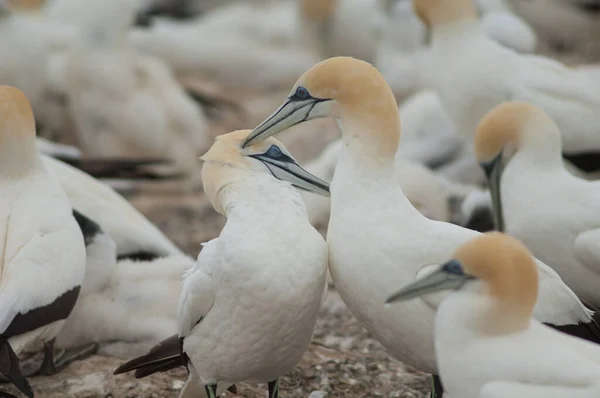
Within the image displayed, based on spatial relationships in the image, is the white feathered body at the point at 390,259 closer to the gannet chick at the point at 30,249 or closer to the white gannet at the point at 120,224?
the gannet chick at the point at 30,249

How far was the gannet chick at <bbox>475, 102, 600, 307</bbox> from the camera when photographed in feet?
16.4

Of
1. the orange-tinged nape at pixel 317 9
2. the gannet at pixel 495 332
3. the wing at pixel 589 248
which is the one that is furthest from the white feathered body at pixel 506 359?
the orange-tinged nape at pixel 317 9

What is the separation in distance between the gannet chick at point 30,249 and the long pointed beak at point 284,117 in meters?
0.85

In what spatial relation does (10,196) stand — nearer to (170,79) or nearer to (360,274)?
(360,274)

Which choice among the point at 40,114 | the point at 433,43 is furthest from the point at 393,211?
the point at 40,114

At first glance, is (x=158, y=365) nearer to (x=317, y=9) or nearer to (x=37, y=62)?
(x=37, y=62)

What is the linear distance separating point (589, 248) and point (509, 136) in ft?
2.56

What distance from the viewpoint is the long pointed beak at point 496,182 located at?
5531 millimetres

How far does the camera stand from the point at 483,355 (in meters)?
3.39

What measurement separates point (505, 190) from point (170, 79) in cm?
455

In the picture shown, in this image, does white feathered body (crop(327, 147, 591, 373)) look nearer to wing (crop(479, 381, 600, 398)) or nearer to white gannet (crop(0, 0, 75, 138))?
wing (crop(479, 381, 600, 398))

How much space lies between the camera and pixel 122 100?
355 inches

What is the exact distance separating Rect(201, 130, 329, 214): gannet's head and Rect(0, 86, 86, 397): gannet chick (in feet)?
2.21

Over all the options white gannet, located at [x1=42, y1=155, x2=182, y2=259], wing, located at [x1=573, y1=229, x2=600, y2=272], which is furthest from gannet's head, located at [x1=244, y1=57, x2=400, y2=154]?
white gannet, located at [x1=42, y1=155, x2=182, y2=259]
